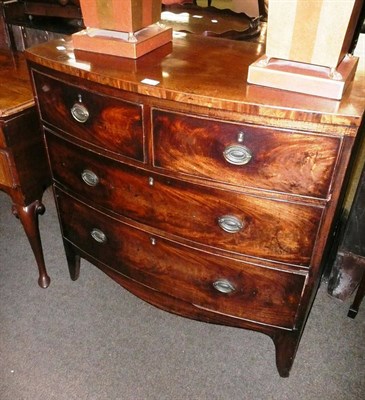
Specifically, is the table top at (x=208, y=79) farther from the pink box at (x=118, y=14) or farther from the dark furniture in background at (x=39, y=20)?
the dark furniture in background at (x=39, y=20)

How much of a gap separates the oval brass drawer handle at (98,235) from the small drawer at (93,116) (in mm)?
345

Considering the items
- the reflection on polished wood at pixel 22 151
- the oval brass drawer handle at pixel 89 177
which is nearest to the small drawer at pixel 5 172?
the reflection on polished wood at pixel 22 151

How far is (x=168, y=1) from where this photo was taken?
202 centimetres

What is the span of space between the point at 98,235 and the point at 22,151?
16.2 inches

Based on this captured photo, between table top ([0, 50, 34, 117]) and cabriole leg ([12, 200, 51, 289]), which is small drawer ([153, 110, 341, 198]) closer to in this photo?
table top ([0, 50, 34, 117])

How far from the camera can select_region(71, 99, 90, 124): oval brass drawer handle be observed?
116cm

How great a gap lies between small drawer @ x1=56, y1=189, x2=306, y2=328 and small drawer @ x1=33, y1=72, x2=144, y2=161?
0.28 metres

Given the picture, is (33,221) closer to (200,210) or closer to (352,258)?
(200,210)

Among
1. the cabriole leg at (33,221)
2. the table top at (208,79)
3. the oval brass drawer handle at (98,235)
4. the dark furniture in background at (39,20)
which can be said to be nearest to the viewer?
the table top at (208,79)

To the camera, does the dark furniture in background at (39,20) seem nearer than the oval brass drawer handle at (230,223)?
No

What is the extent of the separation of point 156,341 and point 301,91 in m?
1.06

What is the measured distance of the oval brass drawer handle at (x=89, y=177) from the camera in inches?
50.9

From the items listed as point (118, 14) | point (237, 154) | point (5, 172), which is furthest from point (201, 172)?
point (5, 172)

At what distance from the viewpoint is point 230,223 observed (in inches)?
44.4
